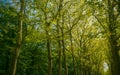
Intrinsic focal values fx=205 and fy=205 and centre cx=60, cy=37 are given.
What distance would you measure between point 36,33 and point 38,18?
1290mm

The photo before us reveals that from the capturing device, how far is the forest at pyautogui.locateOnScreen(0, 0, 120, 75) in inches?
557

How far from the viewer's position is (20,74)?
42000 millimetres

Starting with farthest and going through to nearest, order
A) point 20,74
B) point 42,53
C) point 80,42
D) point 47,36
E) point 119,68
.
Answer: point 42,53
point 20,74
point 80,42
point 47,36
point 119,68

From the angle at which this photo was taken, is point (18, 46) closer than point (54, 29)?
Yes

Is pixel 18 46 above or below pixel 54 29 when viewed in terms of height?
below

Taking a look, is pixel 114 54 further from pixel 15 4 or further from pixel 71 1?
pixel 71 1

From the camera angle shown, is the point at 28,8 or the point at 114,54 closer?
the point at 114,54

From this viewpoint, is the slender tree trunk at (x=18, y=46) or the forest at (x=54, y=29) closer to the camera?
the slender tree trunk at (x=18, y=46)

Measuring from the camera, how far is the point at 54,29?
22047mm

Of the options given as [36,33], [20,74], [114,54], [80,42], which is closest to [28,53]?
[20,74]

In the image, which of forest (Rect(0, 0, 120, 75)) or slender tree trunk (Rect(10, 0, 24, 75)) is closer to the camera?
slender tree trunk (Rect(10, 0, 24, 75))

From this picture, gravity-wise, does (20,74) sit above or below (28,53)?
below

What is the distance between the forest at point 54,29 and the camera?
14.2 m

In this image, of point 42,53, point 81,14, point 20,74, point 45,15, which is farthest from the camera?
point 42,53
